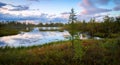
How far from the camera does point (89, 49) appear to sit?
69.9 feet

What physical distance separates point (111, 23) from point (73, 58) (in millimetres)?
57980

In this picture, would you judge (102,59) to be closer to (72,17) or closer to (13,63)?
(72,17)

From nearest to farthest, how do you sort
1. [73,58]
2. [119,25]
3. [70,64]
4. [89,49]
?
[70,64], [73,58], [89,49], [119,25]

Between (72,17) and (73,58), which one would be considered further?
(72,17)

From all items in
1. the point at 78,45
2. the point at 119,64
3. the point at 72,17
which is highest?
the point at 72,17

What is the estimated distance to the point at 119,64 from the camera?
15578mm

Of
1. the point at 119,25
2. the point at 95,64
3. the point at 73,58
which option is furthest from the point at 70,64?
the point at 119,25

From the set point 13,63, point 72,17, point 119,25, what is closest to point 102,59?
point 72,17

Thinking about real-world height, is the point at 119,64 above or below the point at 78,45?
below

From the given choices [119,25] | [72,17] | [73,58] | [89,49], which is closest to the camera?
[73,58]

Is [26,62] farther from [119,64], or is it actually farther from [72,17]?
[119,64]

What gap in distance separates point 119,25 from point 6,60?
5832 cm

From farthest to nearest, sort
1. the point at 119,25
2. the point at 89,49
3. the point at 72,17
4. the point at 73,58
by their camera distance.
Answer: the point at 119,25 < the point at 89,49 < the point at 72,17 < the point at 73,58

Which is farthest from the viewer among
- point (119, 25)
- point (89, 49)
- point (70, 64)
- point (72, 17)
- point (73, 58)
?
point (119, 25)
